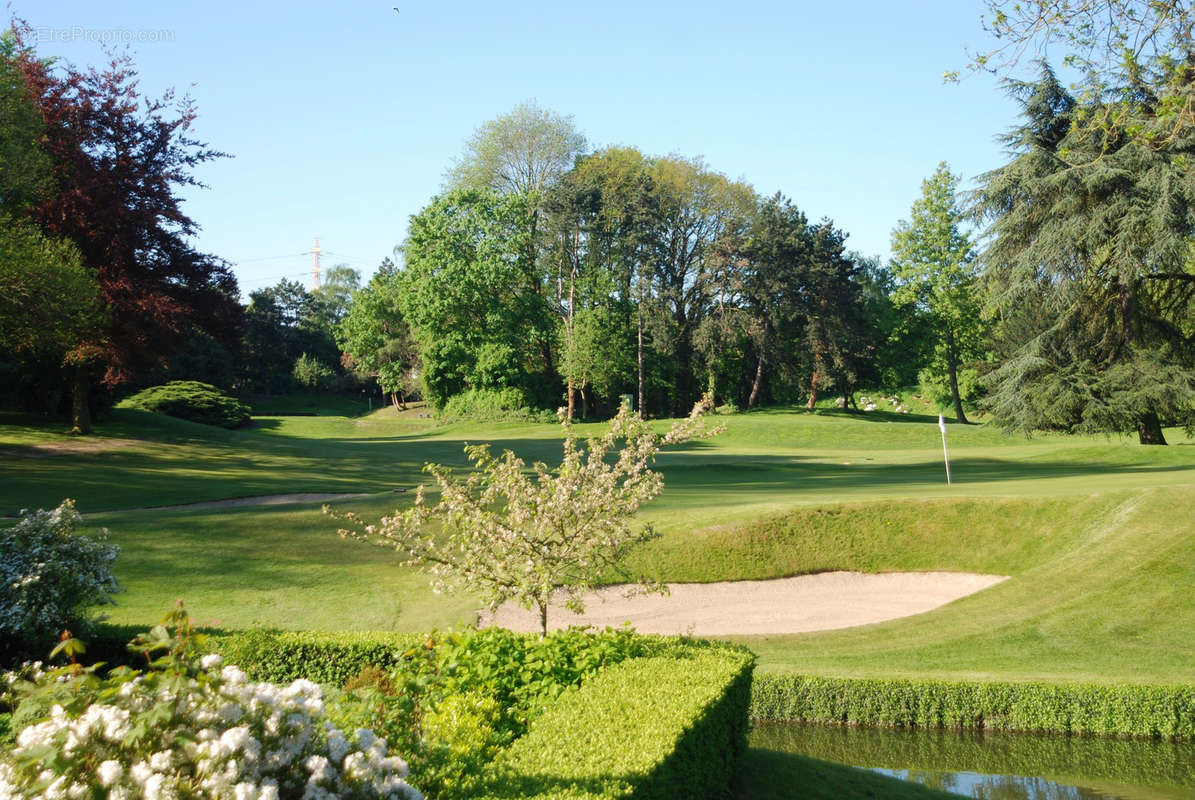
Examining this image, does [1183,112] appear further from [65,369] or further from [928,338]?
[928,338]

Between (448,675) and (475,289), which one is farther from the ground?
(475,289)

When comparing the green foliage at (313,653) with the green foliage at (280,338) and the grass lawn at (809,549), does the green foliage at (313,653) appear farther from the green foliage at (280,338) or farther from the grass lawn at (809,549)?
the green foliage at (280,338)

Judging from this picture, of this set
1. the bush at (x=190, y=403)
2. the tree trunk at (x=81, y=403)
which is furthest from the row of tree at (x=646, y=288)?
the tree trunk at (x=81, y=403)

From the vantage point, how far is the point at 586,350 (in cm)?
5456

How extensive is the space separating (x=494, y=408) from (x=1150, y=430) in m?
33.7

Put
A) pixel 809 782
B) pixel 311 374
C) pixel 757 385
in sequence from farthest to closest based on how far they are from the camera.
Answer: pixel 311 374
pixel 757 385
pixel 809 782

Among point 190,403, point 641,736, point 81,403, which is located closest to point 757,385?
point 190,403

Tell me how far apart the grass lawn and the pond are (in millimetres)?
1248

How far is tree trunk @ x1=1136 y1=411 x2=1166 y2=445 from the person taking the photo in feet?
116

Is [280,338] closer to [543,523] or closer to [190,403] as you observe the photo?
[190,403]

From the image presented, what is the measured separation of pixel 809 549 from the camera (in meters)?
17.6

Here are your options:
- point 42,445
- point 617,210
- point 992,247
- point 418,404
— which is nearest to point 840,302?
point 617,210

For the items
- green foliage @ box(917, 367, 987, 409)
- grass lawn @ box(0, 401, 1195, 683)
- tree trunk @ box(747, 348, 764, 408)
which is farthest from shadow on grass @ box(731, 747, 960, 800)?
green foliage @ box(917, 367, 987, 409)

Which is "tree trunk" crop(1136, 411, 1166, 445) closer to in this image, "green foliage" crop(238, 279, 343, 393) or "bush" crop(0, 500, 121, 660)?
"bush" crop(0, 500, 121, 660)
